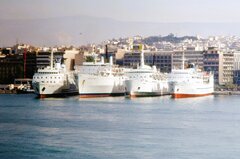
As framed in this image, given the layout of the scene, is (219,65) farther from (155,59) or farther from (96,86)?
(96,86)

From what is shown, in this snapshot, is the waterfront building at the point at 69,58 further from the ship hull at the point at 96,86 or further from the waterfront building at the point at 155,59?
the ship hull at the point at 96,86

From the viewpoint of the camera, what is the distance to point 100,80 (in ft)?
97.5

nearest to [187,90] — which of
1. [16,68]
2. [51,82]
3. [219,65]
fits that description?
[51,82]

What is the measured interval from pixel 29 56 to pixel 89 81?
1372 centimetres

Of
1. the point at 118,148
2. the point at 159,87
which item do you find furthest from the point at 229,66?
the point at 118,148

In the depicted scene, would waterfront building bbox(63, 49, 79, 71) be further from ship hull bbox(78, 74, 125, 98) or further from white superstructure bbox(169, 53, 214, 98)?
ship hull bbox(78, 74, 125, 98)

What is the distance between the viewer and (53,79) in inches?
1173

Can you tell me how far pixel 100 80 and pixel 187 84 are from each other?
10.6 feet

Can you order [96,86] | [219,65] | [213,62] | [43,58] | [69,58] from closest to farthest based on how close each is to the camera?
[96,86] < [43,58] < [69,58] < [219,65] < [213,62]

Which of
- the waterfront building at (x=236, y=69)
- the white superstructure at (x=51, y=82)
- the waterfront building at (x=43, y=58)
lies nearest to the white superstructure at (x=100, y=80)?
the white superstructure at (x=51, y=82)

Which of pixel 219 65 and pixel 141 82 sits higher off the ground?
pixel 219 65

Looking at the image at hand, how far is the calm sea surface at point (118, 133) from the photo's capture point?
12.8 metres

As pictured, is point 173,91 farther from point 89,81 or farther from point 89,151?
point 89,151

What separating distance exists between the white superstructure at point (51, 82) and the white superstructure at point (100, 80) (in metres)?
0.70
